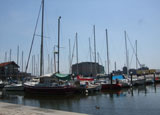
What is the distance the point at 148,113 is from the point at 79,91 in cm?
2163

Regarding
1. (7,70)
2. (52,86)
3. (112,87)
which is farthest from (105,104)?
(7,70)

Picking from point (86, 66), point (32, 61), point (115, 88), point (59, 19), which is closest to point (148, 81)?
point (115, 88)

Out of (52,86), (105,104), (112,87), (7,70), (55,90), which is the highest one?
(7,70)

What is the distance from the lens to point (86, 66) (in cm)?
17550

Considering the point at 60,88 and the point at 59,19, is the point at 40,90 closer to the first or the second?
the point at 60,88

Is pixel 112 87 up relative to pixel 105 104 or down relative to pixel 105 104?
up

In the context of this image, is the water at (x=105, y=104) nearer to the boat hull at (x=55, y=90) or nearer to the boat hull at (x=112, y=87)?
the boat hull at (x=55, y=90)

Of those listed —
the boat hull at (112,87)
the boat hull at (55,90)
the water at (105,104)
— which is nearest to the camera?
the water at (105,104)

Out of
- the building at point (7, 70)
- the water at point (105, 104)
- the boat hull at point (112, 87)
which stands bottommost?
the water at point (105, 104)

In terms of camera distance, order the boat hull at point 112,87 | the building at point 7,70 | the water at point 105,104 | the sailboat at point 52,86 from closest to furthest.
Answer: the water at point 105,104 → the sailboat at point 52,86 → the boat hull at point 112,87 → the building at point 7,70

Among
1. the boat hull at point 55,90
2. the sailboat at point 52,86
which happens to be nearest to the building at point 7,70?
the sailboat at point 52,86

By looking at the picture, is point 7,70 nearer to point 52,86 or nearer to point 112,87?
point 52,86

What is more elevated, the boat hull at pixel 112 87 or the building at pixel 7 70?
the building at pixel 7 70

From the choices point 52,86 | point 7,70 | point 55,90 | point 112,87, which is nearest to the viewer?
point 55,90
